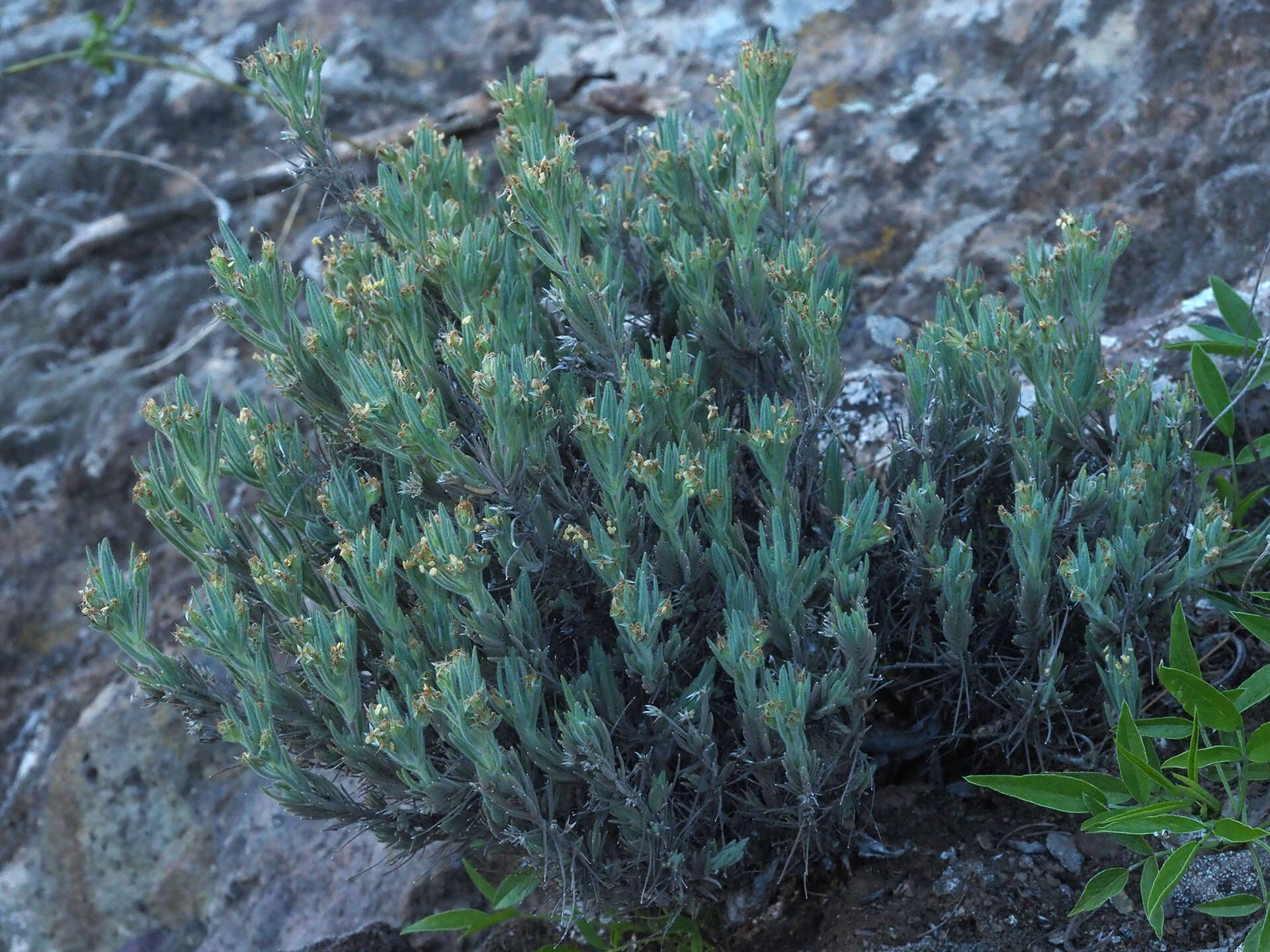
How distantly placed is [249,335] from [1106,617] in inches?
58.7

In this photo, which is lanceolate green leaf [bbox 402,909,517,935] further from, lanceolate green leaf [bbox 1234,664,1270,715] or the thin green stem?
the thin green stem

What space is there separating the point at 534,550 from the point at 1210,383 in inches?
53.5

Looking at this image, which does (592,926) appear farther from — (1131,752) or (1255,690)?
(1255,690)

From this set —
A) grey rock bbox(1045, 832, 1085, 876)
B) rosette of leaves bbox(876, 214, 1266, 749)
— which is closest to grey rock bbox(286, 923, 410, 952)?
rosette of leaves bbox(876, 214, 1266, 749)

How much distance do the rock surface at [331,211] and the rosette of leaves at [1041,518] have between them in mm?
675

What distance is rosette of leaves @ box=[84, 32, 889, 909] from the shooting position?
1841mm

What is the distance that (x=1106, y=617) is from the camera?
1928 mm

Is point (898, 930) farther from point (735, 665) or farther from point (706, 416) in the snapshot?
point (706, 416)

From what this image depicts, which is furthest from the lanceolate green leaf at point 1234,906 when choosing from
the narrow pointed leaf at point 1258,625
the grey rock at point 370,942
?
the grey rock at point 370,942

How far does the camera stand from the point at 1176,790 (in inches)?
72.0

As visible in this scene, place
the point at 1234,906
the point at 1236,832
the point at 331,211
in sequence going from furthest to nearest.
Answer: the point at 331,211 → the point at 1234,906 → the point at 1236,832

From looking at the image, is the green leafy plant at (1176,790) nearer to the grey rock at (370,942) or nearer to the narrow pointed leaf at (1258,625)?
the narrow pointed leaf at (1258,625)

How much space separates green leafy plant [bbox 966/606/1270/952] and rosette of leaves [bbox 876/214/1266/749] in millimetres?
108

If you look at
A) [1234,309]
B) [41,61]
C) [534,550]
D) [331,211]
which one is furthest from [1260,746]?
[41,61]
